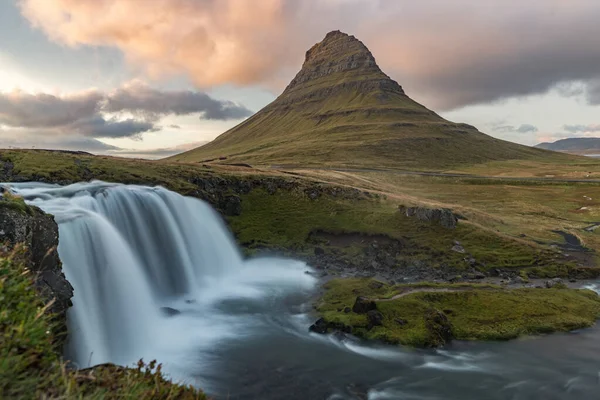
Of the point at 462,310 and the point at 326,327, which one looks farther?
the point at 462,310

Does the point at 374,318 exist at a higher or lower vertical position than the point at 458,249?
lower

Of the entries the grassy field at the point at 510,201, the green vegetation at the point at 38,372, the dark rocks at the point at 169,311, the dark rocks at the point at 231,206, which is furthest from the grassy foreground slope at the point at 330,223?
the green vegetation at the point at 38,372

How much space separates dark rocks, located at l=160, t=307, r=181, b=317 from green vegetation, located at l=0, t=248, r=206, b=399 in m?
23.7

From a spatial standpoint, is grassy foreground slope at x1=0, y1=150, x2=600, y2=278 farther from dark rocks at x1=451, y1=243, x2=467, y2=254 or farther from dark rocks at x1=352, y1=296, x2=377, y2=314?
dark rocks at x1=352, y1=296, x2=377, y2=314

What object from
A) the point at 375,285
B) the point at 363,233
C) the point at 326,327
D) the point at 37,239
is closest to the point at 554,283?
the point at 375,285

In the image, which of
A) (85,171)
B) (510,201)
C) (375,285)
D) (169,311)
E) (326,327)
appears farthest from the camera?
(510,201)

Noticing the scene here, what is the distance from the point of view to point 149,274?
32781mm

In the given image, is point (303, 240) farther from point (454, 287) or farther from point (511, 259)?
point (511, 259)

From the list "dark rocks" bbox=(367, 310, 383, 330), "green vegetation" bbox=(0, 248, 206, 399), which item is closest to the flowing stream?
"dark rocks" bbox=(367, 310, 383, 330)

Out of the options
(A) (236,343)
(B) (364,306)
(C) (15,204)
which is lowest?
(A) (236,343)

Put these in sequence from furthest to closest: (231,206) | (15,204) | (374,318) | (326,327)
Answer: (231,206)
(326,327)
(374,318)
(15,204)

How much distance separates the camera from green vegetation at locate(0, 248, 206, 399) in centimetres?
511

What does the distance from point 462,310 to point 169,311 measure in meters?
22.6

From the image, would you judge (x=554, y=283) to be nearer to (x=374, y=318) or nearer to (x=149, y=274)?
(x=374, y=318)
